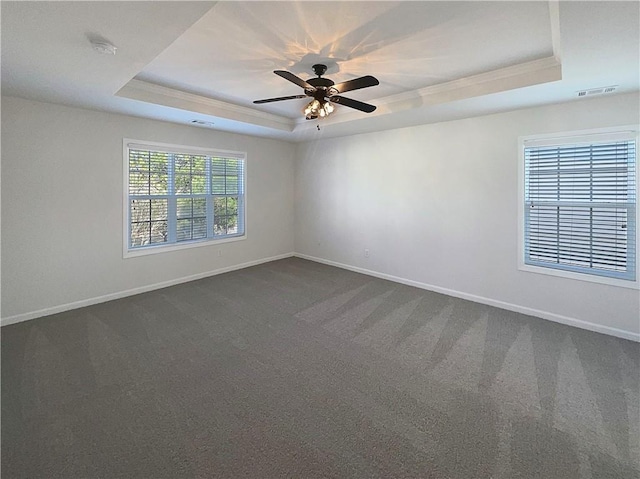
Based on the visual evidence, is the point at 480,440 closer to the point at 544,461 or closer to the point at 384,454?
the point at 544,461

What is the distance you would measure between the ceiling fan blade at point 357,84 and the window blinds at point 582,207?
2.46 metres

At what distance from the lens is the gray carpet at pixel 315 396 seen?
1795 millimetres

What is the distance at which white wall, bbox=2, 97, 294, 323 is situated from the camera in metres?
3.58

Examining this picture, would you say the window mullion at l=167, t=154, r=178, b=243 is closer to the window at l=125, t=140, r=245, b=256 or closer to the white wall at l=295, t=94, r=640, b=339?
the window at l=125, t=140, r=245, b=256

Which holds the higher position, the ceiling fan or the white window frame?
the ceiling fan

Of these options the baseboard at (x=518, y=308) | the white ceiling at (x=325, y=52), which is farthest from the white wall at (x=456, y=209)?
the white ceiling at (x=325, y=52)

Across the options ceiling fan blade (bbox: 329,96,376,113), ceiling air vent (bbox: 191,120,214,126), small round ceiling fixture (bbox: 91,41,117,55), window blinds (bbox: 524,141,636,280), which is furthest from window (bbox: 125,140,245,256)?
window blinds (bbox: 524,141,636,280)

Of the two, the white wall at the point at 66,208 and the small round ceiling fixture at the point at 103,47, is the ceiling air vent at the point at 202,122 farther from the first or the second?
the small round ceiling fixture at the point at 103,47

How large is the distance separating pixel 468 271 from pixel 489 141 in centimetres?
179

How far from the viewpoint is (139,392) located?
240 centimetres

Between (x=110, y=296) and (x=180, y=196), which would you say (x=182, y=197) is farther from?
(x=110, y=296)

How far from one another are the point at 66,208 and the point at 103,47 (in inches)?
102

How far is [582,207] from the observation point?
355 cm

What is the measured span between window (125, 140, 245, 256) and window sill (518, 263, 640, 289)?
4.76m
